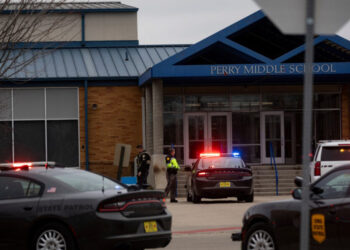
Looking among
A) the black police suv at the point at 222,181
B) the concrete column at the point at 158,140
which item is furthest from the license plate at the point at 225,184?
the concrete column at the point at 158,140

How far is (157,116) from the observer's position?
1164 inches

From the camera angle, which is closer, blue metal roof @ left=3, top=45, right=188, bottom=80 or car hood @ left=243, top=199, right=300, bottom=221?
car hood @ left=243, top=199, right=300, bottom=221

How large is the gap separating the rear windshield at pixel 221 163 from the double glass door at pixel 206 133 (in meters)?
9.76

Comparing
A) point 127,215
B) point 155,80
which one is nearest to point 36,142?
point 155,80

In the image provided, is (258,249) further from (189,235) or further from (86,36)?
(86,36)

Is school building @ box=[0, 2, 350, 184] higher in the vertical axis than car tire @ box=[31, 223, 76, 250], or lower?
higher

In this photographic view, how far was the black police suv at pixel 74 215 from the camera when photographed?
1036 cm

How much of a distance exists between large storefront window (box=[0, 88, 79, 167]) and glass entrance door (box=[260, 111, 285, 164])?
7.60m

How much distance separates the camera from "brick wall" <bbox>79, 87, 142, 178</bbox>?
33.0m

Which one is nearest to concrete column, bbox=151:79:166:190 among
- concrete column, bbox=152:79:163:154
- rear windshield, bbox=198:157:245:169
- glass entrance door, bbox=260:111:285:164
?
concrete column, bbox=152:79:163:154

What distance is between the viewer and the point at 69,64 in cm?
3412

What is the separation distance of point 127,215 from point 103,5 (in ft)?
104

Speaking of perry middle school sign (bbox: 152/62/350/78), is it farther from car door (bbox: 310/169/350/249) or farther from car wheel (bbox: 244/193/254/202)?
car door (bbox: 310/169/350/249)

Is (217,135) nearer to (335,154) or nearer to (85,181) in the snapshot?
(335,154)
